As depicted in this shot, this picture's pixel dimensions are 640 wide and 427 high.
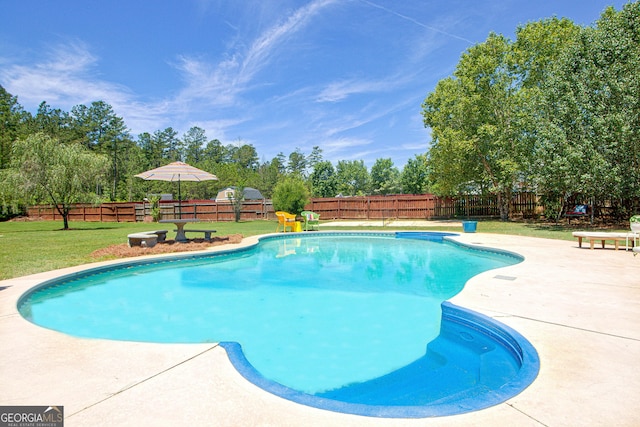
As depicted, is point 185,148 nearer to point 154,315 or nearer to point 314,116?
point 314,116

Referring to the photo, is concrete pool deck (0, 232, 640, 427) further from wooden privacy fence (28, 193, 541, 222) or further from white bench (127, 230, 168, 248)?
wooden privacy fence (28, 193, 541, 222)

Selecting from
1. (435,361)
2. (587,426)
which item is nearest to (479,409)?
(587,426)

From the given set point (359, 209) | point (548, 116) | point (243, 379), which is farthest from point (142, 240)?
point (548, 116)

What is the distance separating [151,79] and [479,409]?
26.7 m

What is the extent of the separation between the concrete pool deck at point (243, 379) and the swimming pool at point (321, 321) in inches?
7.3

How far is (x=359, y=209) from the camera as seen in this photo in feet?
79.4

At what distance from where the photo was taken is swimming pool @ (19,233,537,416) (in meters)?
2.98

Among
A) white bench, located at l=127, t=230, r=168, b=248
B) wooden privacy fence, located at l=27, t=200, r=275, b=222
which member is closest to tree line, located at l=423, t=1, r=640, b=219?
wooden privacy fence, located at l=27, t=200, r=275, b=222

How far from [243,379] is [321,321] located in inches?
97.2

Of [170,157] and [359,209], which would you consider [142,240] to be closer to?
[359,209]

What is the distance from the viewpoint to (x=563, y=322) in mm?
3477

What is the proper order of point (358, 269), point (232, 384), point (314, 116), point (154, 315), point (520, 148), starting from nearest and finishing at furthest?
point (232, 384) < point (154, 315) < point (358, 269) < point (520, 148) < point (314, 116)

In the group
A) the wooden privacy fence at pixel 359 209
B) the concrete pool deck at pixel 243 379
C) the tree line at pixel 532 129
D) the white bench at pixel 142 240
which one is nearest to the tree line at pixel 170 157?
the wooden privacy fence at pixel 359 209

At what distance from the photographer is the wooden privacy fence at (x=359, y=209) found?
22.0 m
